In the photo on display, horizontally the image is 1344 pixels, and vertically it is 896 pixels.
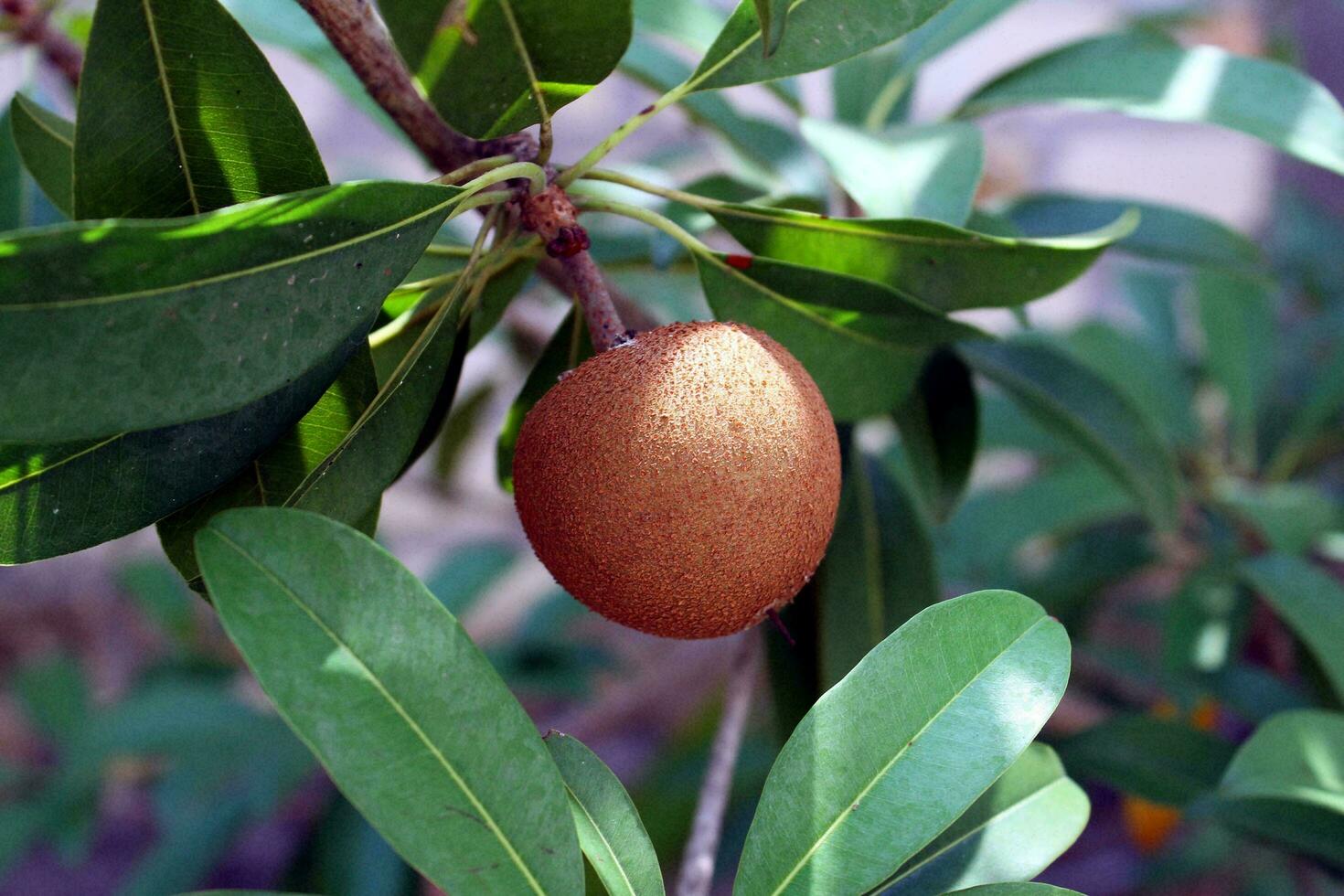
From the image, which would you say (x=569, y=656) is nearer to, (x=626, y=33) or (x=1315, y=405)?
(x=1315, y=405)

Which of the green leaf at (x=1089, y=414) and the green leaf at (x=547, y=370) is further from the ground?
the green leaf at (x=547, y=370)

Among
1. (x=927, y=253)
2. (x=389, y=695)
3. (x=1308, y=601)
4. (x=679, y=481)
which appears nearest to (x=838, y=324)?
(x=927, y=253)

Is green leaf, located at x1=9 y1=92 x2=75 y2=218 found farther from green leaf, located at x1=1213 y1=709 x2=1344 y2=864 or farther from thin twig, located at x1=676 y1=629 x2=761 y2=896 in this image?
green leaf, located at x1=1213 y1=709 x2=1344 y2=864

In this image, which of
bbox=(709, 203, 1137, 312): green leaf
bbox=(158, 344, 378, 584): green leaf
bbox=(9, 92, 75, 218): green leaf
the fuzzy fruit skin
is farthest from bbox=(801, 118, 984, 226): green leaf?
bbox=(9, 92, 75, 218): green leaf

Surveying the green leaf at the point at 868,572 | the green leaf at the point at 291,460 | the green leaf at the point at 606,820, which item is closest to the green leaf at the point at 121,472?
the green leaf at the point at 291,460

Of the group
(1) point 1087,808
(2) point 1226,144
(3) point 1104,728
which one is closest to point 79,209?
(1) point 1087,808

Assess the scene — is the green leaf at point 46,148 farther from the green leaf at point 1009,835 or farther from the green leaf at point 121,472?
the green leaf at point 1009,835
